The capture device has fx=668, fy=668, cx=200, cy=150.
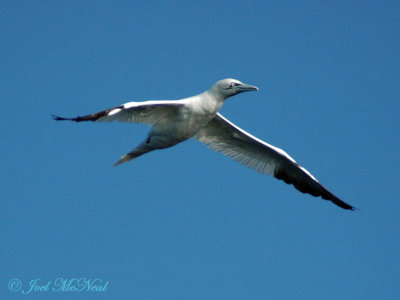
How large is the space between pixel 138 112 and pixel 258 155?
12.4 ft

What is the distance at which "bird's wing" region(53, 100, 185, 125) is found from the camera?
42.9 ft

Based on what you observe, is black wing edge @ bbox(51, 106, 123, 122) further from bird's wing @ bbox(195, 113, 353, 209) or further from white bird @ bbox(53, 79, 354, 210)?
bird's wing @ bbox(195, 113, 353, 209)

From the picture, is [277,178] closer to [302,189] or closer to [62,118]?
[302,189]

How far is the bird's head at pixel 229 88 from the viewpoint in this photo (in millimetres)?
14398

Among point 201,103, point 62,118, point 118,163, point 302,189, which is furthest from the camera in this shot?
point 302,189

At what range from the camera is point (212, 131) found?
53.5 feet

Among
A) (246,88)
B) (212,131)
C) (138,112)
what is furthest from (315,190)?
(138,112)

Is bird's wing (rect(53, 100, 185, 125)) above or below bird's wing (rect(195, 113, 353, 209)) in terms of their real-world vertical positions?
above

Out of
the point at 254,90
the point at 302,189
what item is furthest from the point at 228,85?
the point at 302,189

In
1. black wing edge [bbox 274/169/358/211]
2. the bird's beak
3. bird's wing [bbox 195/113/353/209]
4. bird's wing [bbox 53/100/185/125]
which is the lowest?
black wing edge [bbox 274/169/358/211]

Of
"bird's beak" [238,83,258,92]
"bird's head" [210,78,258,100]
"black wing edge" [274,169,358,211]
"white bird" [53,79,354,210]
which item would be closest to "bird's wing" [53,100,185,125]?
"white bird" [53,79,354,210]

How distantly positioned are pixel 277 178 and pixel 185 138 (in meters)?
3.10

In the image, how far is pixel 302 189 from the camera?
16484mm

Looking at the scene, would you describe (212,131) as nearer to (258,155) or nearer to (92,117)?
(258,155)
